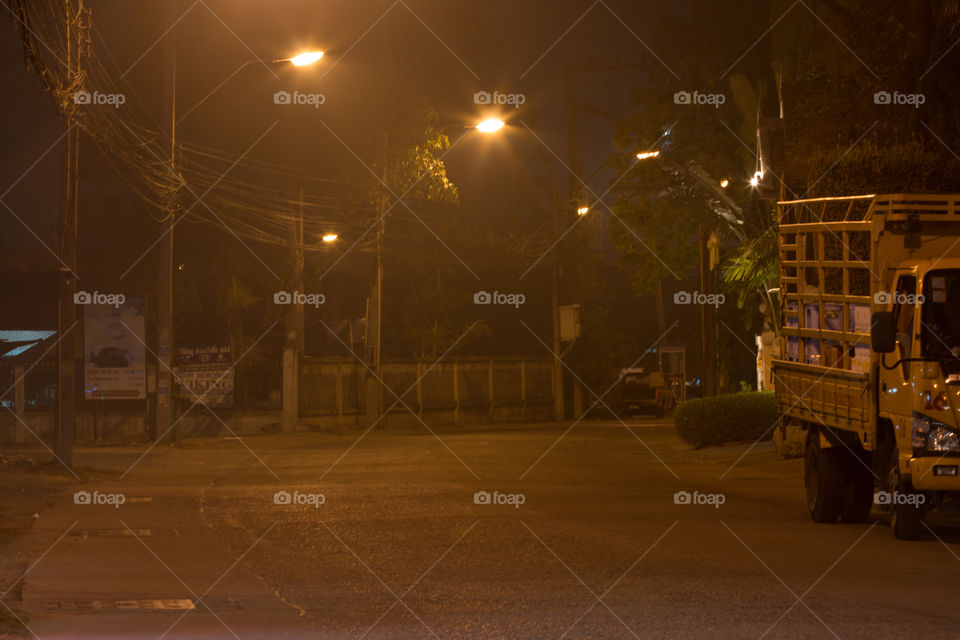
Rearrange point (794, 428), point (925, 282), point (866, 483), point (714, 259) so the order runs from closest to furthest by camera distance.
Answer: point (925, 282) → point (866, 483) → point (794, 428) → point (714, 259)

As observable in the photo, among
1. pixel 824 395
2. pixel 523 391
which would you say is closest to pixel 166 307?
pixel 824 395

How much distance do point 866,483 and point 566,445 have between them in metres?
15.1

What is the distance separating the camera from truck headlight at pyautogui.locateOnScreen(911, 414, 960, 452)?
1080 centimetres

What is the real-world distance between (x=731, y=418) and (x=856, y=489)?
11781mm

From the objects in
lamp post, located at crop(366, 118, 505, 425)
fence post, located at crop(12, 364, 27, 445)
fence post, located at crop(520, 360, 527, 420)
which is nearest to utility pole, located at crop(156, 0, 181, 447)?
fence post, located at crop(12, 364, 27, 445)

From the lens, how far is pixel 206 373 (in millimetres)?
30250

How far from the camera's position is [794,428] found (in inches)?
603

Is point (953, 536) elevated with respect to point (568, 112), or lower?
lower

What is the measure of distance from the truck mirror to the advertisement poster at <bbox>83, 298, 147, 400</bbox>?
21.4 metres

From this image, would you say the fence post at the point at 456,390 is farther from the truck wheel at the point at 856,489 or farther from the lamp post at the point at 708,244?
the truck wheel at the point at 856,489

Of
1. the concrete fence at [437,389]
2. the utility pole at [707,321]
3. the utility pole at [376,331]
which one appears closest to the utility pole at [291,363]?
the concrete fence at [437,389]

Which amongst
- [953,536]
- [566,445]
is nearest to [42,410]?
[566,445]

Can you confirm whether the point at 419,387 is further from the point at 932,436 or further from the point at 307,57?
the point at 932,436

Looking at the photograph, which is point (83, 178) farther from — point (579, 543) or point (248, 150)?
point (579, 543)
